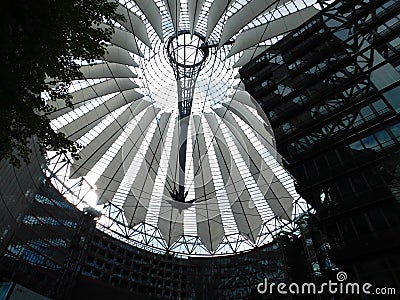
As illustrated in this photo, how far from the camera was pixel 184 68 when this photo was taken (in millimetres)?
27031

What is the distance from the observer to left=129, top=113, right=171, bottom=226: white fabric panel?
2839 centimetres

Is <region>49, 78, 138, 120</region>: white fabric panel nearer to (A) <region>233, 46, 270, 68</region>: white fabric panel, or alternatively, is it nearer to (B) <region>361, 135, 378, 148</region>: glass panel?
(A) <region>233, 46, 270, 68</region>: white fabric panel

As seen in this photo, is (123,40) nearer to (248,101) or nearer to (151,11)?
(151,11)

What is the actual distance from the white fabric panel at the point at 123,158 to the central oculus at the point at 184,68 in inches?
132

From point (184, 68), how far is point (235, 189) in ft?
44.9

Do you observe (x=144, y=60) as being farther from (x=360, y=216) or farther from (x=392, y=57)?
(x=360, y=216)

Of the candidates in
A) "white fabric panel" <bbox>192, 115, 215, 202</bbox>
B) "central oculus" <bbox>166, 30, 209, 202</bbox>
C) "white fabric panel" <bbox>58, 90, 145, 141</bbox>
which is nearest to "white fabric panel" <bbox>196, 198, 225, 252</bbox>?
"white fabric panel" <bbox>192, 115, 215, 202</bbox>

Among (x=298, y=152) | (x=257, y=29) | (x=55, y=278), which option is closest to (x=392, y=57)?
(x=298, y=152)

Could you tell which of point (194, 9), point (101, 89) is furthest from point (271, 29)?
point (101, 89)

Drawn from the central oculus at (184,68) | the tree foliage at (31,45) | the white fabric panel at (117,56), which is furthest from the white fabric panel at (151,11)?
the tree foliage at (31,45)

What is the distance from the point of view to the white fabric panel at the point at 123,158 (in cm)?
2780

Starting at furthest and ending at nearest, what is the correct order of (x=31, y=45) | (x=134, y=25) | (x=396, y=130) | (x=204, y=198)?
1. (x=204, y=198)
2. (x=134, y=25)
3. (x=396, y=130)
4. (x=31, y=45)

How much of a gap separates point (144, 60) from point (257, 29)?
442 inches

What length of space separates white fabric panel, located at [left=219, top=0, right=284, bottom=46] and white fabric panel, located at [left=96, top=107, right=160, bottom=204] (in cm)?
1028
